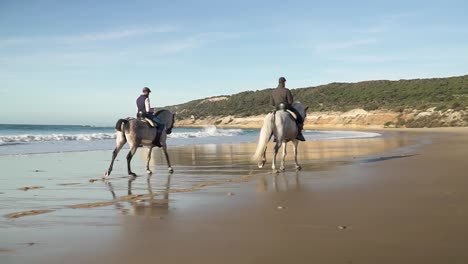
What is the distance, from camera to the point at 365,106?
79.6 m

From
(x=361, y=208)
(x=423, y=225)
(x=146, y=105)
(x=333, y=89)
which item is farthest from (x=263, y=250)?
(x=333, y=89)

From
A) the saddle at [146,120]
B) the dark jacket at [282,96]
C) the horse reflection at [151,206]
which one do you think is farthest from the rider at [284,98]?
the horse reflection at [151,206]

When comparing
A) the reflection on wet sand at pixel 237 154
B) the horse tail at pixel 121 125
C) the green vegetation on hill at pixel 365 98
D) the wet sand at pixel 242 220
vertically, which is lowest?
the reflection on wet sand at pixel 237 154

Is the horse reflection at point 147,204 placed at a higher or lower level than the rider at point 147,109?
lower

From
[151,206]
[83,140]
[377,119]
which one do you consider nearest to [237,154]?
[151,206]

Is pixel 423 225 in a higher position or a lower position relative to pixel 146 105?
lower

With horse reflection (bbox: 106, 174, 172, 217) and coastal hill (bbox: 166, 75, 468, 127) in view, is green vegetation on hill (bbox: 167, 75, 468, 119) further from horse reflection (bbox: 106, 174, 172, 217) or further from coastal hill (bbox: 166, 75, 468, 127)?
horse reflection (bbox: 106, 174, 172, 217)

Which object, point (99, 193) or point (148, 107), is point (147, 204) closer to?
point (99, 193)

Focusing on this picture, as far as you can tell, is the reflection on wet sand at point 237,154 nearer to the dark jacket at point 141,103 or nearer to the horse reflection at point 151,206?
the dark jacket at point 141,103

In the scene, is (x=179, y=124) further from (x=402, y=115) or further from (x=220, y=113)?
(x=402, y=115)

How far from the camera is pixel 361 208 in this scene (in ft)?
19.3

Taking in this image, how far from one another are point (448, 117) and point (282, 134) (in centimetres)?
4944

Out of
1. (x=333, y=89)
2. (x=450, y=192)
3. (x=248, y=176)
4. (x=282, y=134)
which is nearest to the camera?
(x=450, y=192)

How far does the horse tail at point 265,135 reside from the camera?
37.1 ft
